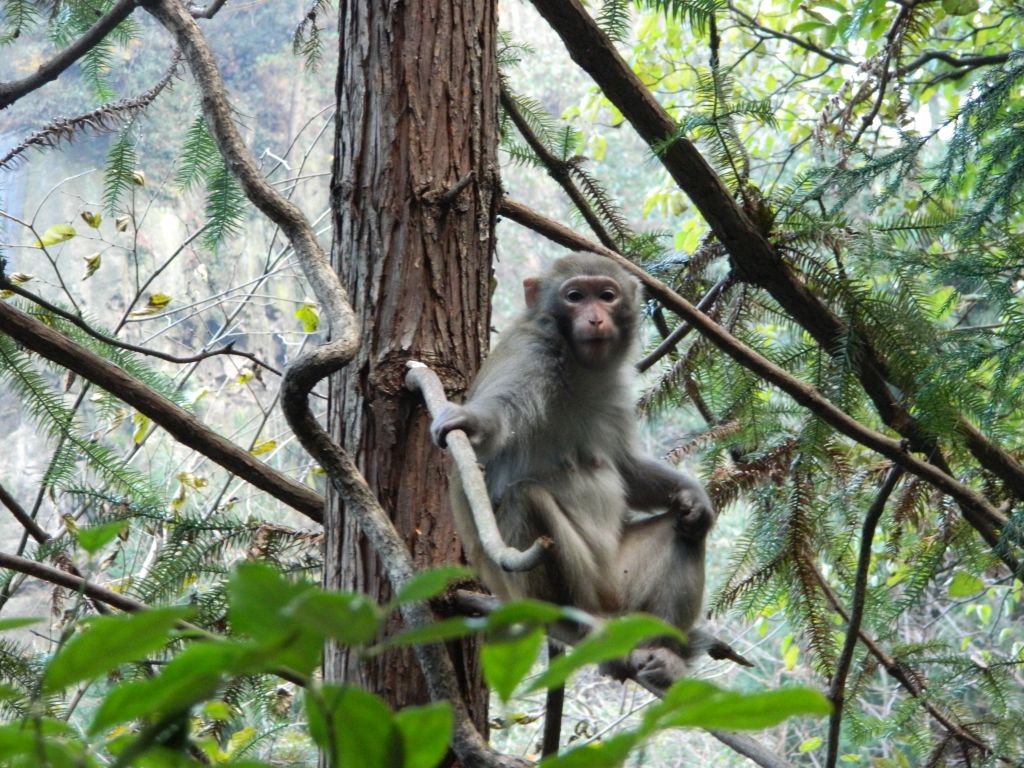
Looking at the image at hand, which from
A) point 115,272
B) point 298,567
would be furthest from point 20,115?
point 298,567

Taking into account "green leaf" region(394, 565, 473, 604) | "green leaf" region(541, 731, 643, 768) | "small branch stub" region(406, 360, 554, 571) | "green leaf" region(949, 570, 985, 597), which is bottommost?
"green leaf" region(541, 731, 643, 768)

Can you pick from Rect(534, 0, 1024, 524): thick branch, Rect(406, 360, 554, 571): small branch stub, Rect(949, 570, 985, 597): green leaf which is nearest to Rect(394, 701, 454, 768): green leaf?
Rect(406, 360, 554, 571): small branch stub

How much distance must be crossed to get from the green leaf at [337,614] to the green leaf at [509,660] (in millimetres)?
119

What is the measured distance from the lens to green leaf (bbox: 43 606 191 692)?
629 millimetres

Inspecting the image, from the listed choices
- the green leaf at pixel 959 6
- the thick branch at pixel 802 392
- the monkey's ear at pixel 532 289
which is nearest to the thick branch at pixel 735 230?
the thick branch at pixel 802 392

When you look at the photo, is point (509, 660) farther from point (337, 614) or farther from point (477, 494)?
point (477, 494)

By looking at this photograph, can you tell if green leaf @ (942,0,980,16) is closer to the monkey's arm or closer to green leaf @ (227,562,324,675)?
the monkey's arm

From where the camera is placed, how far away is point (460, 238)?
127 inches

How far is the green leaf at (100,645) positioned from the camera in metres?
0.63

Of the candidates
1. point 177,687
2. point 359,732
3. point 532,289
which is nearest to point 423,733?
point 359,732

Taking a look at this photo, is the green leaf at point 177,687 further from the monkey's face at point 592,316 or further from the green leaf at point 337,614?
the monkey's face at point 592,316

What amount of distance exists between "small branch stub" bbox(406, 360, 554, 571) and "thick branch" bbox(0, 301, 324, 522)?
2.20ft

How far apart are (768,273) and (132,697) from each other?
3.44m

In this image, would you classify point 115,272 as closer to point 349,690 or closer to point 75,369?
point 75,369
